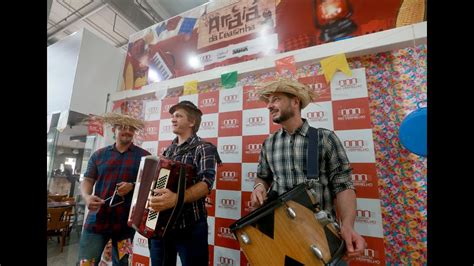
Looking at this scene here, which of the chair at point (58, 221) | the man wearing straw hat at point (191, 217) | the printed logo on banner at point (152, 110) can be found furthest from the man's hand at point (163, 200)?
the chair at point (58, 221)

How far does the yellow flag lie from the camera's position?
2.26 meters

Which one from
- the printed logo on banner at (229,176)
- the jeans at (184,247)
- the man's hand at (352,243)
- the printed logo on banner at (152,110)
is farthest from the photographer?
the printed logo on banner at (152,110)

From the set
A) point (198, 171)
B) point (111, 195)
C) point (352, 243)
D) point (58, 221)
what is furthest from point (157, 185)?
point (58, 221)

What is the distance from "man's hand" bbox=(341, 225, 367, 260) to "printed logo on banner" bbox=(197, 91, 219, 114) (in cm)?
149

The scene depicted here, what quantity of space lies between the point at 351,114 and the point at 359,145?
0.23 metres

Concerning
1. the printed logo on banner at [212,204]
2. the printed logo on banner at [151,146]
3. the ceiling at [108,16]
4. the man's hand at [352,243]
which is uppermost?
the ceiling at [108,16]

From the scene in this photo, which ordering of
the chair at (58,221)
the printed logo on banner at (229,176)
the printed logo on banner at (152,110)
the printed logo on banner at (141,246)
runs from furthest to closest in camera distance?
the chair at (58,221)
the printed logo on banner at (152,110)
the printed logo on banner at (141,246)
the printed logo on banner at (229,176)

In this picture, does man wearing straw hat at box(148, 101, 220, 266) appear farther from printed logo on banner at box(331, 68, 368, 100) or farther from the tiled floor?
the tiled floor

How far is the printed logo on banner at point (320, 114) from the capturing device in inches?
64.2

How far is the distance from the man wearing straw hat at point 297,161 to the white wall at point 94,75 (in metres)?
2.32

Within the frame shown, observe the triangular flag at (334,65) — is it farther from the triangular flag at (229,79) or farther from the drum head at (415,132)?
the triangular flag at (229,79)

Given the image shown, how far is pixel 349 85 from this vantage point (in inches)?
63.5
